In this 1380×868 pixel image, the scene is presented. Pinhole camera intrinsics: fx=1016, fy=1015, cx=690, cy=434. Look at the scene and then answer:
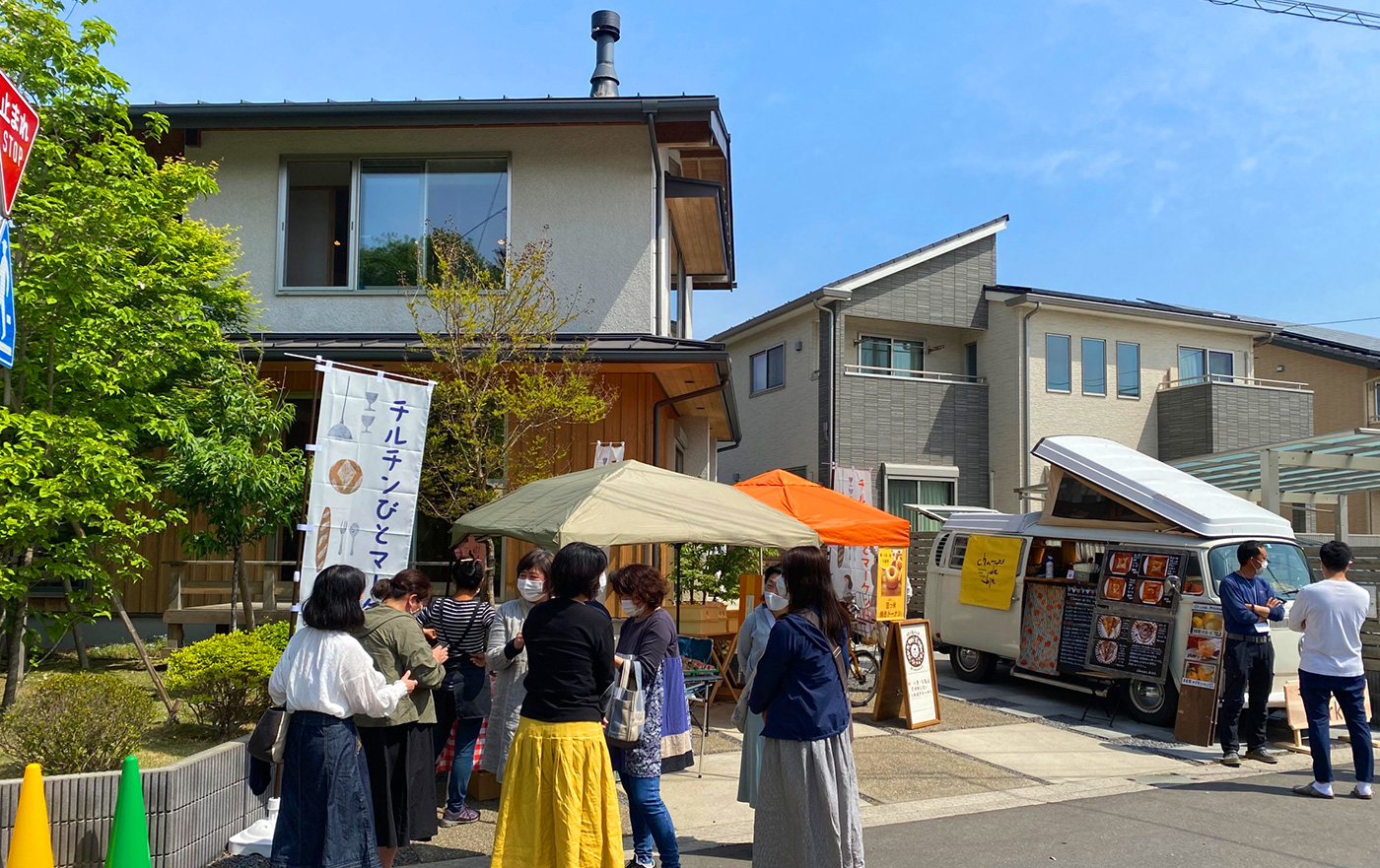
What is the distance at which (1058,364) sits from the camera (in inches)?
880

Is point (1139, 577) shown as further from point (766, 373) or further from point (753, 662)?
point (766, 373)

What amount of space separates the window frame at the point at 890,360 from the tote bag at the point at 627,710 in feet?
57.2

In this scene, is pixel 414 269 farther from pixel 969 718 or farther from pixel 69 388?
pixel 969 718

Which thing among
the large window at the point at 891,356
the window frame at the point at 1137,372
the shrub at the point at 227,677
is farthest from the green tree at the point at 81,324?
the window frame at the point at 1137,372

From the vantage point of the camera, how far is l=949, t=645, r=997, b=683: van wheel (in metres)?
12.3

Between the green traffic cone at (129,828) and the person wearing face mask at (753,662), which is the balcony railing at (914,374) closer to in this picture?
the person wearing face mask at (753,662)

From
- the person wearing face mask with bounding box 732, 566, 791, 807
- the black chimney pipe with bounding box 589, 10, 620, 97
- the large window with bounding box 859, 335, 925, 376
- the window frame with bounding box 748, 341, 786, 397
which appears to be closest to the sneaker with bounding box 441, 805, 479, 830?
the person wearing face mask with bounding box 732, 566, 791, 807

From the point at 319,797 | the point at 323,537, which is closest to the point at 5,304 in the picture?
the point at 319,797

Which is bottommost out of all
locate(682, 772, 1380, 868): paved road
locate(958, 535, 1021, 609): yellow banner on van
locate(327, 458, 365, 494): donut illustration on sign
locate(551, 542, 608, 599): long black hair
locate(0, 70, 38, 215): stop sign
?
locate(682, 772, 1380, 868): paved road

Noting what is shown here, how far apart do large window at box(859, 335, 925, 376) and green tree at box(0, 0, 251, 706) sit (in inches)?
629

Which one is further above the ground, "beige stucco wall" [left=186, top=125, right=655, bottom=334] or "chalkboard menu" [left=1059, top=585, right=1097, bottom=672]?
"beige stucco wall" [left=186, top=125, right=655, bottom=334]

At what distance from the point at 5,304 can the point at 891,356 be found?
65.9 feet

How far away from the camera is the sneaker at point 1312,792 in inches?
281

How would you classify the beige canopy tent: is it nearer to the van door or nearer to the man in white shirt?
the man in white shirt
